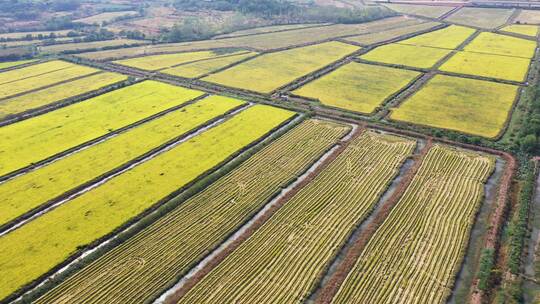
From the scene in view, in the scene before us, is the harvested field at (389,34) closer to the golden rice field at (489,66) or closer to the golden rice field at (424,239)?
the golden rice field at (489,66)

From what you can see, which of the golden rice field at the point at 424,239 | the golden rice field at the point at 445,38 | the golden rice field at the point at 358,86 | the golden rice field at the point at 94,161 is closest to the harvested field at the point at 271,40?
the golden rice field at the point at 445,38

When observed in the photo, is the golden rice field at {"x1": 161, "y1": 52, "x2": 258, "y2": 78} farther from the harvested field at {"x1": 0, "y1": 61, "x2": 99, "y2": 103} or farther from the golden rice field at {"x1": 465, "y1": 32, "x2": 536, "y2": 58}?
the golden rice field at {"x1": 465, "y1": 32, "x2": 536, "y2": 58}

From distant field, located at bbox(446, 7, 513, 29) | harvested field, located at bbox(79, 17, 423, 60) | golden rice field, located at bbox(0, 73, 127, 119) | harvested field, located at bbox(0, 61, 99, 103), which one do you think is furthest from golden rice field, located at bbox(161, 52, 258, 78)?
distant field, located at bbox(446, 7, 513, 29)

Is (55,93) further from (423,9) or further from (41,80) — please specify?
(423,9)

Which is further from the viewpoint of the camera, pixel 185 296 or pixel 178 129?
pixel 178 129

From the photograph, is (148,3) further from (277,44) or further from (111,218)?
(111,218)

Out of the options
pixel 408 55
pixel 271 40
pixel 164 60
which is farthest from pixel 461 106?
pixel 164 60

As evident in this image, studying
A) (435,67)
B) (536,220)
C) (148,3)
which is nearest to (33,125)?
(536,220)
